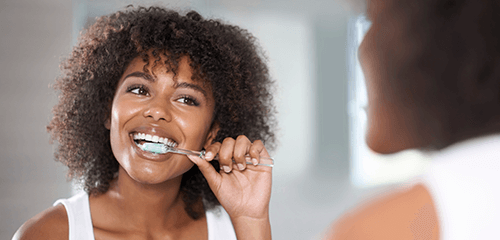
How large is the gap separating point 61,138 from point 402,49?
0.91 metres

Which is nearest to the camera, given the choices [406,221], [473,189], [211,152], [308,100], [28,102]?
[473,189]

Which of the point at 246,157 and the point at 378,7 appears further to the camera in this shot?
the point at 378,7

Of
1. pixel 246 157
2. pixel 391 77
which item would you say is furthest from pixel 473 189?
pixel 246 157

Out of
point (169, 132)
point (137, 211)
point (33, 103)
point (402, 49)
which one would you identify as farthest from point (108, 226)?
point (402, 49)

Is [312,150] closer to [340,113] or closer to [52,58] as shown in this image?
[340,113]

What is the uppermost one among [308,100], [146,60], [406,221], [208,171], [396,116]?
[308,100]

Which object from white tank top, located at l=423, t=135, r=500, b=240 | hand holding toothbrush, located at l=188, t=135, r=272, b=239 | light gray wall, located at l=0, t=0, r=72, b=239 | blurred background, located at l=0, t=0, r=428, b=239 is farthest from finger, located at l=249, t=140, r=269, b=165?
light gray wall, located at l=0, t=0, r=72, b=239

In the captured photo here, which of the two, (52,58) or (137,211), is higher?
(52,58)

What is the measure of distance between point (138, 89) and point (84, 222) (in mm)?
330

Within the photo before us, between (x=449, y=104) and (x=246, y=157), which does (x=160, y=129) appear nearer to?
(x=246, y=157)

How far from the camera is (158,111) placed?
2.78ft

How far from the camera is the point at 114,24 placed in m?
1.02

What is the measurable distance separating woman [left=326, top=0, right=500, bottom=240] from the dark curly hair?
1.16 ft

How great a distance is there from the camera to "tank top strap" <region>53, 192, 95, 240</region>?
35.0 inches
